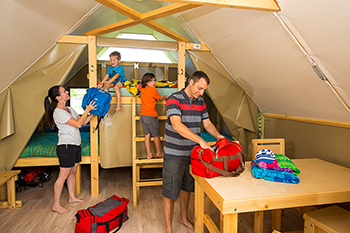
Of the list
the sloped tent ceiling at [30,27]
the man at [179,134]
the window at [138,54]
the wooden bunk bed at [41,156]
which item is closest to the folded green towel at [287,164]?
the man at [179,134]

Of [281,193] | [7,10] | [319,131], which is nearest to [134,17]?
[7,10]

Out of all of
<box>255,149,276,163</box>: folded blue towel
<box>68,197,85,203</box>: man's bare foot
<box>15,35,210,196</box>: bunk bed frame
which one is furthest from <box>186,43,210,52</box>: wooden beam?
<box>68,197,85,203</box>: man's bare foot

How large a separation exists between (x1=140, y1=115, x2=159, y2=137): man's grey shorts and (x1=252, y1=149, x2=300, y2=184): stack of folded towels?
1.51m

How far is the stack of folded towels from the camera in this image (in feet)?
4.95

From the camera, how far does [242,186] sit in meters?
1.41

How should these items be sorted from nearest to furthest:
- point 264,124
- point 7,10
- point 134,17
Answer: point 7,10
point 134,17
point 264,124

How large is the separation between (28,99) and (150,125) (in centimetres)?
161

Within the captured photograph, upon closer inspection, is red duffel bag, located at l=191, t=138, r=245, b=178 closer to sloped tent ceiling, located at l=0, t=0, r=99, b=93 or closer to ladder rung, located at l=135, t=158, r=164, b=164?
ladder rung, located at l=135, t=158, r=164, b=164

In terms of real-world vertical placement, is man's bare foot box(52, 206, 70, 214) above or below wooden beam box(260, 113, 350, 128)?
below

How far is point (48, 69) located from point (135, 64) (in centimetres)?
223

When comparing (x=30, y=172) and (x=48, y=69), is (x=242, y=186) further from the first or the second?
(x=30, y=172)

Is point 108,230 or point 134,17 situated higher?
point 134,17

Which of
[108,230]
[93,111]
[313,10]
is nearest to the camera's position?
[313,10]

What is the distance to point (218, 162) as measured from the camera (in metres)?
1.51
